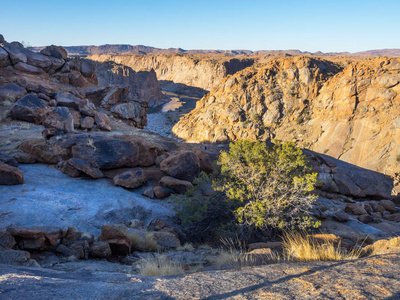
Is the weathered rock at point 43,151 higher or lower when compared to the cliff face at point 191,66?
lower

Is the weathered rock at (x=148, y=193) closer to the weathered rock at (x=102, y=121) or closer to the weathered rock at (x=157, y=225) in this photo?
the weathered rock at (x=157, y=225)

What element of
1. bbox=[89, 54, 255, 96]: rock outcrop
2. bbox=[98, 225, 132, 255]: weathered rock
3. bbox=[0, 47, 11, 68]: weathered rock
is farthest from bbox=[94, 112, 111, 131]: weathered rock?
bbox=[89, 54, 255, 96]: rock outcrop

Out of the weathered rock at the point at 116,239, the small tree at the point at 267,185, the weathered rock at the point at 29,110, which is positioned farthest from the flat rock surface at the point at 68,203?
the weathered rock at the point at 29,110

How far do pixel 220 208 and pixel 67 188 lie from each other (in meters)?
4.10

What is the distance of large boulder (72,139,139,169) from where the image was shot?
9.12m

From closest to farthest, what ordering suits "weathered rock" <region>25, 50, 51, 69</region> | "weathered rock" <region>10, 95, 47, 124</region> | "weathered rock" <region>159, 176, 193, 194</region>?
"weathered rock" <region>159, 176, 193, 194</region>
"weathered rock" <region>10, 95, 47, 124</region>
"weathered rock" <region>25, 50, 51, 69</region>

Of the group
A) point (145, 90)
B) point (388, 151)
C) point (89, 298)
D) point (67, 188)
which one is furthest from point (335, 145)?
point (145, 90)

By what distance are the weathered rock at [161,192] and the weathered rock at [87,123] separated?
622 centimetres

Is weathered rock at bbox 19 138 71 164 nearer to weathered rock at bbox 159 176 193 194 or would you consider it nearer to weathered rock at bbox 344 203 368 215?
weathered rock at bbox 159 176 193 194

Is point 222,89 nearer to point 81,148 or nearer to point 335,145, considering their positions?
point 335,145

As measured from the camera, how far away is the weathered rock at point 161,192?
869cm

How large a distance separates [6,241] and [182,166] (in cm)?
541

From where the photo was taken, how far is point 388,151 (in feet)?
83.6

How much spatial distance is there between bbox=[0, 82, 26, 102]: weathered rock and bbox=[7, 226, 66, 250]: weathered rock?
11224mm
